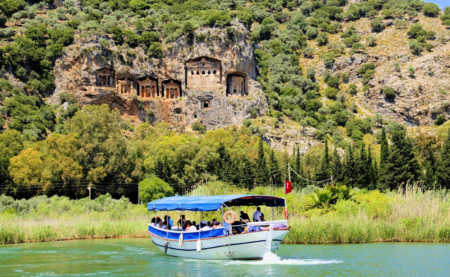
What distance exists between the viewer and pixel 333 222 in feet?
120

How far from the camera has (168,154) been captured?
2992 inches

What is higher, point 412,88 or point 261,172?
point 412,88

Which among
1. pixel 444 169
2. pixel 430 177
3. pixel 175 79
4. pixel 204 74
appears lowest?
pixel 430 177

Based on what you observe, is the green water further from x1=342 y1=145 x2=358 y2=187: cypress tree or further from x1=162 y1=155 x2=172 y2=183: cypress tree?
x1=342 y1=145 x2=358 y2=187: cypress tree

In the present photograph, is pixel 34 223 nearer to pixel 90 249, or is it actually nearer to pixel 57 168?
pixel 90 249

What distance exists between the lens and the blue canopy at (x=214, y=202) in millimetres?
31156

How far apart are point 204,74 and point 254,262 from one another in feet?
269

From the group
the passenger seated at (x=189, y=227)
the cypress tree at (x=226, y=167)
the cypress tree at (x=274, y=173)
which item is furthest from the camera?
the cypress tree at (x=274, y=173)

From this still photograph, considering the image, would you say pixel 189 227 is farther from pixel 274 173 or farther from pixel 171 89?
pixel 171 89

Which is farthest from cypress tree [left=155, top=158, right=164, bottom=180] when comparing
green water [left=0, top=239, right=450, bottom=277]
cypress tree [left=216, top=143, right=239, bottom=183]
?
green water [left=0, top=239, right=450, bottom=277]

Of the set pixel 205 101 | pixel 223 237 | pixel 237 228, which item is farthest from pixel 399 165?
pixel 205 101

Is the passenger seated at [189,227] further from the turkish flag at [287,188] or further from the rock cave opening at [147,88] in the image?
the rock cave opening at [147,88]

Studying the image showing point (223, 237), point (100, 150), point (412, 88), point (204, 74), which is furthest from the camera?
point (412, 88)

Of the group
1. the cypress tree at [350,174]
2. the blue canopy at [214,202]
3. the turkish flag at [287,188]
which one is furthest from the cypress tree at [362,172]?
the blue canopy at [214,202]
